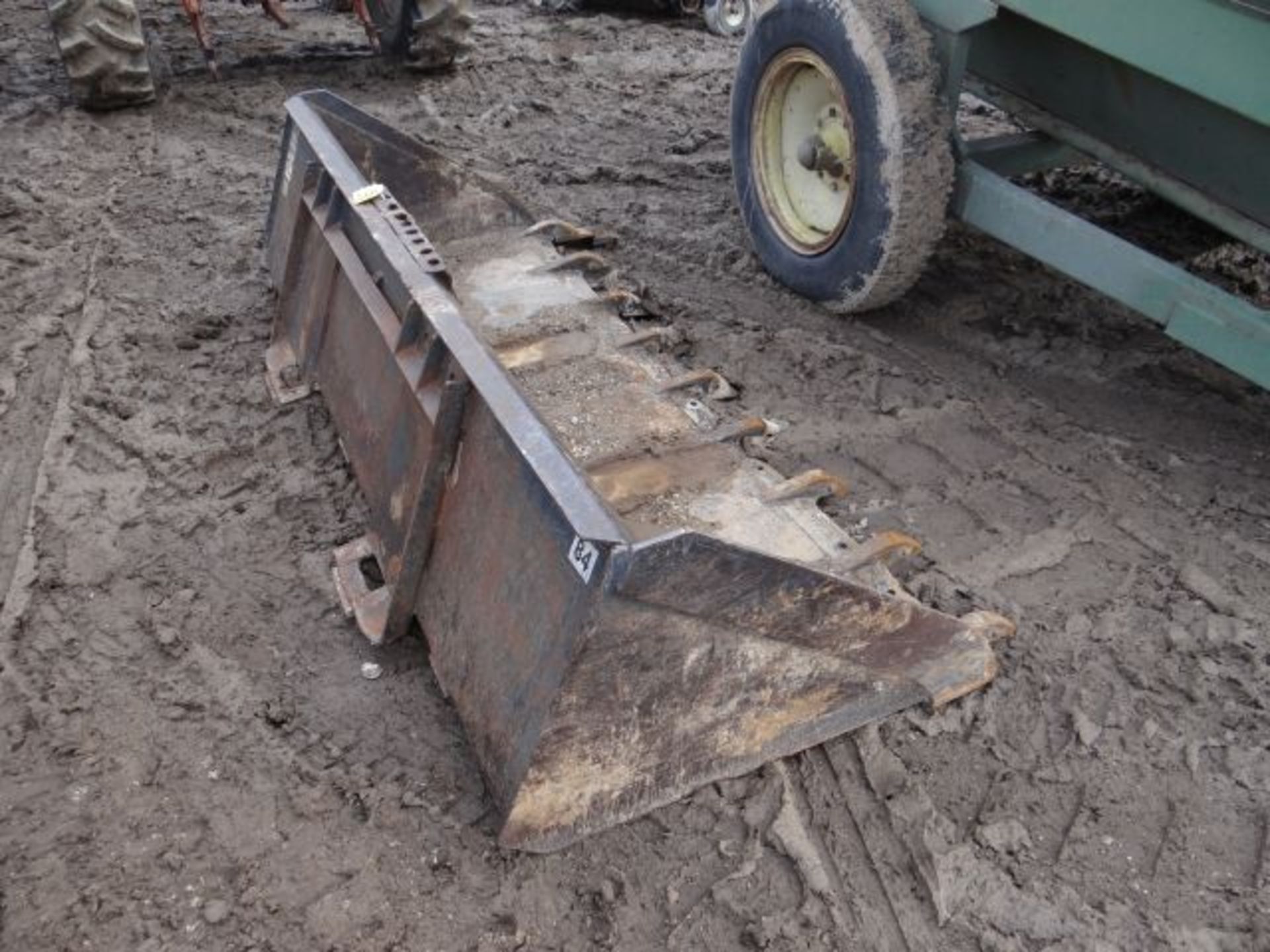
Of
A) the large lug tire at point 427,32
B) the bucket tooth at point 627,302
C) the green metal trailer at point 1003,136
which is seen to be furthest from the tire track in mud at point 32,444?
the large lug tire at point 427,32

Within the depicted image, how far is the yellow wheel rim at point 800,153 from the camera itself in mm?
4281

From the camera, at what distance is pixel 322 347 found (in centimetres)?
362

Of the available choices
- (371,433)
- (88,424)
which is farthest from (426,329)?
(88,424)

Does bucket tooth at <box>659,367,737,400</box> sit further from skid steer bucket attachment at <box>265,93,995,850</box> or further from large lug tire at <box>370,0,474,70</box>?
large lug tire at <box>370,0,474,70</box>

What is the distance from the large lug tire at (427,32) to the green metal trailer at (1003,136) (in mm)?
2782

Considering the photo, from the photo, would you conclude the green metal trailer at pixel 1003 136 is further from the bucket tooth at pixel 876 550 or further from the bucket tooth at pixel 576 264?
the bucket tooth at pixel 876 550

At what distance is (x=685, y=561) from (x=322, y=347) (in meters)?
1.95

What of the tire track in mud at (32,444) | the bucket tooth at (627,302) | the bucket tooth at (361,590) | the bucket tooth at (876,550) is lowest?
the tire track in mud at (32,444)

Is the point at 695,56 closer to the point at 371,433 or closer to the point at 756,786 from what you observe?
the point at 371,433

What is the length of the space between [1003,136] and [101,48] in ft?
14.7

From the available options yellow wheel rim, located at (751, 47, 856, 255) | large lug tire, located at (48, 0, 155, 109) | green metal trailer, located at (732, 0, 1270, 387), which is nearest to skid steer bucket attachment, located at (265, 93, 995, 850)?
green metal trailer, located at (732, 0, 1270, 387)

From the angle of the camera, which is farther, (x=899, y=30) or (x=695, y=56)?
(x=695, y=56)

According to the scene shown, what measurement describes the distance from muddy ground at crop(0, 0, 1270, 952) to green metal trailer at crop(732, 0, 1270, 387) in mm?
386

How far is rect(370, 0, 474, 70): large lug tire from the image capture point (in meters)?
6.59
